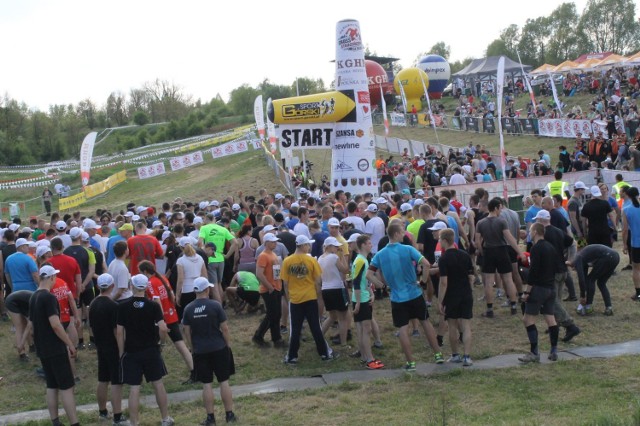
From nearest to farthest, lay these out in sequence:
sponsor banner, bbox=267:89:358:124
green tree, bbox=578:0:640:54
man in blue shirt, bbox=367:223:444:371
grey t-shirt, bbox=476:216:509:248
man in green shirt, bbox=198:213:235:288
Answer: man in blue shirt, bbox=367:223:444:371 < grey t-shirt, bbox=476:216:509:248 < man in green shirt, bbox=198:213:235:288 < sponsor banner, bbox=267:89:358:124 < green tree, bbox=578:0:640:54

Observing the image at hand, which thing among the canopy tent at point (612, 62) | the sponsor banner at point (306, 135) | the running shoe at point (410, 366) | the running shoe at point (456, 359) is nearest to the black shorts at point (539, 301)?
the running shoe at point (456, 359)

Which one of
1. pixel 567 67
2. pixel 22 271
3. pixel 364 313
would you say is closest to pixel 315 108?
pixel 22 271

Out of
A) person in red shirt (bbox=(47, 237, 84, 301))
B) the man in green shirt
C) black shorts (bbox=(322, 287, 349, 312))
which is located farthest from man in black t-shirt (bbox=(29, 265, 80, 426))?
the man in green shirt

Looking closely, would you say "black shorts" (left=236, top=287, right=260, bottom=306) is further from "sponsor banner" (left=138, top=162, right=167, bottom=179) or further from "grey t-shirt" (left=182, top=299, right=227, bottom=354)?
"sponsor banner" (left=138, top=162, right=167, bottom=179)

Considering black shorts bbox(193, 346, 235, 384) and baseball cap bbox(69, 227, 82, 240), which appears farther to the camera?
baseball cap bbox(69, 227, 82, 240)

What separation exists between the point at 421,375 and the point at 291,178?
20.9 m

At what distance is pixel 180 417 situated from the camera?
8312 mm

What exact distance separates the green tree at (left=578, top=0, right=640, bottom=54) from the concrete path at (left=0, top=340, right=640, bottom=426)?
86462mm

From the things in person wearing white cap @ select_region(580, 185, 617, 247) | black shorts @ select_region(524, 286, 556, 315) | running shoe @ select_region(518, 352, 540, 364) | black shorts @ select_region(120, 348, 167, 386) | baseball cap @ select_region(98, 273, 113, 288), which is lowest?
running shoe @ select_region(518, 352, 540, 364)

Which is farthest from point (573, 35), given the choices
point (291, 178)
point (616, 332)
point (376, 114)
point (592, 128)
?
point (616, 332)

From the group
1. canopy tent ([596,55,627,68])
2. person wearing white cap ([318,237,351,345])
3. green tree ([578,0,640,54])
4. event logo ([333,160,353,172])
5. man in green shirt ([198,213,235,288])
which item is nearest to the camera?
person wearing white cap ([318,237,351,345])

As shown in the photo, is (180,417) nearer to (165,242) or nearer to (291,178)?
(165,242)

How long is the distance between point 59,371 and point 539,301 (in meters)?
5.88

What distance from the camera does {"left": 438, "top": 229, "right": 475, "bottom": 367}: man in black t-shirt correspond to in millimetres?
9336
